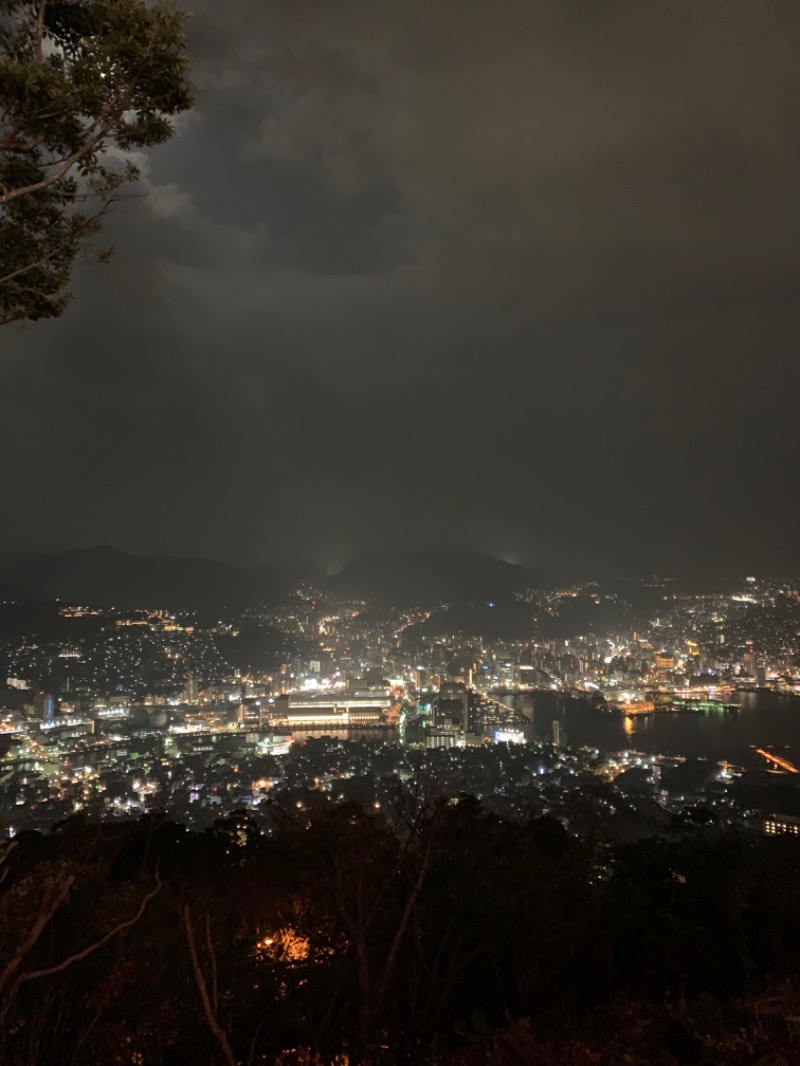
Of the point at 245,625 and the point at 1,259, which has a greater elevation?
the point at 1,259

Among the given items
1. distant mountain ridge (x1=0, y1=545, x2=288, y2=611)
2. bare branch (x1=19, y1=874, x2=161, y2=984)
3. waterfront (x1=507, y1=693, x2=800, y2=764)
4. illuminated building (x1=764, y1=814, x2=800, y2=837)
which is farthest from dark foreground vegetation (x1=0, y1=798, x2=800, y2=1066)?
distant mountain ridge (x1=0, y1=545, x2=288, y2=611)

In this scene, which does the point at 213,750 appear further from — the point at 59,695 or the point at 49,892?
the point at 49,892

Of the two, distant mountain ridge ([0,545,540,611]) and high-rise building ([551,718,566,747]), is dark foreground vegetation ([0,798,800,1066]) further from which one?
distant mountain ridge ([0,545,540,611])

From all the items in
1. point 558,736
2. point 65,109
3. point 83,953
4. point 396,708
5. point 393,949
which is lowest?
point 396,708

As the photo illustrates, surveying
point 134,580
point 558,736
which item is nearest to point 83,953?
point 558,736

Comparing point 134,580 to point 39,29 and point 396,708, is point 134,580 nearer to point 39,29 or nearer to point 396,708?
point 396,708

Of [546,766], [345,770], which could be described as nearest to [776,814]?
[546,766]

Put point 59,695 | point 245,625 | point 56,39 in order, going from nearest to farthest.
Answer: point 56,39
point 59,695
point 245,625
